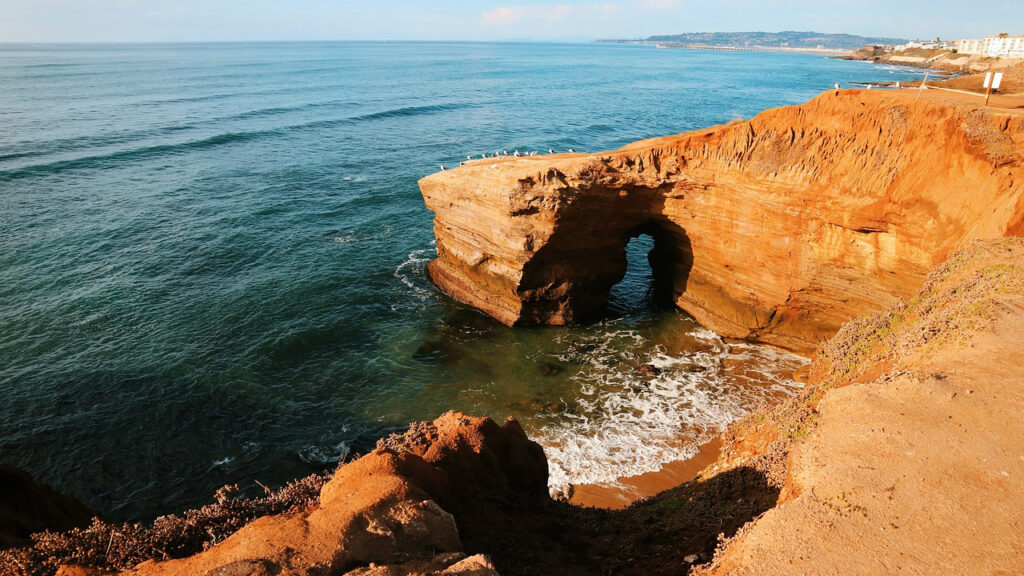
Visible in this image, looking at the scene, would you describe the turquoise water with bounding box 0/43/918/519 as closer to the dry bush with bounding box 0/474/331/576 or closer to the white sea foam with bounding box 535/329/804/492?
the white sea foam with bounding box 535/329/804/492

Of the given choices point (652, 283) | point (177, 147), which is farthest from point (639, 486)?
point (177, 147)

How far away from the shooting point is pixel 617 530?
8.61 meters

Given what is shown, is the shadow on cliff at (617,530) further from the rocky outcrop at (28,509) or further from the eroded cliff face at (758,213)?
the eroded cliff face at (758,213)

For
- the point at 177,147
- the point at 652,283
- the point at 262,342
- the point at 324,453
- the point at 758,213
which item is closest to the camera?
the point at 324,453

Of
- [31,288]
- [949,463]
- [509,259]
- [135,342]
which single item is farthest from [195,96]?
[949,463]

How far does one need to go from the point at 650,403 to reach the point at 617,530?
25.8 ft

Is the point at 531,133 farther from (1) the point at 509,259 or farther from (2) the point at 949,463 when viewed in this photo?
(2) the point at 949,463

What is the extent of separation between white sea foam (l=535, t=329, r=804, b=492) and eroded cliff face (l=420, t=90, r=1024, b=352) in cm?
186

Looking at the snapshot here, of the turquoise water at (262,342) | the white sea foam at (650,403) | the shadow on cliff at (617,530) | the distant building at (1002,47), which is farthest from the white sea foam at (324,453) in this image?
the distant building at (1002,47)

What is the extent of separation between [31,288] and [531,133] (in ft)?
130

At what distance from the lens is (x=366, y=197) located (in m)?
33.9

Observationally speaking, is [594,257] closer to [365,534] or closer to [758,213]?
[758,213]

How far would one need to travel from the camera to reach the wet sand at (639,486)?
12555 mm

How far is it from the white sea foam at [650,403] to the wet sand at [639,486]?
0.22 meters
